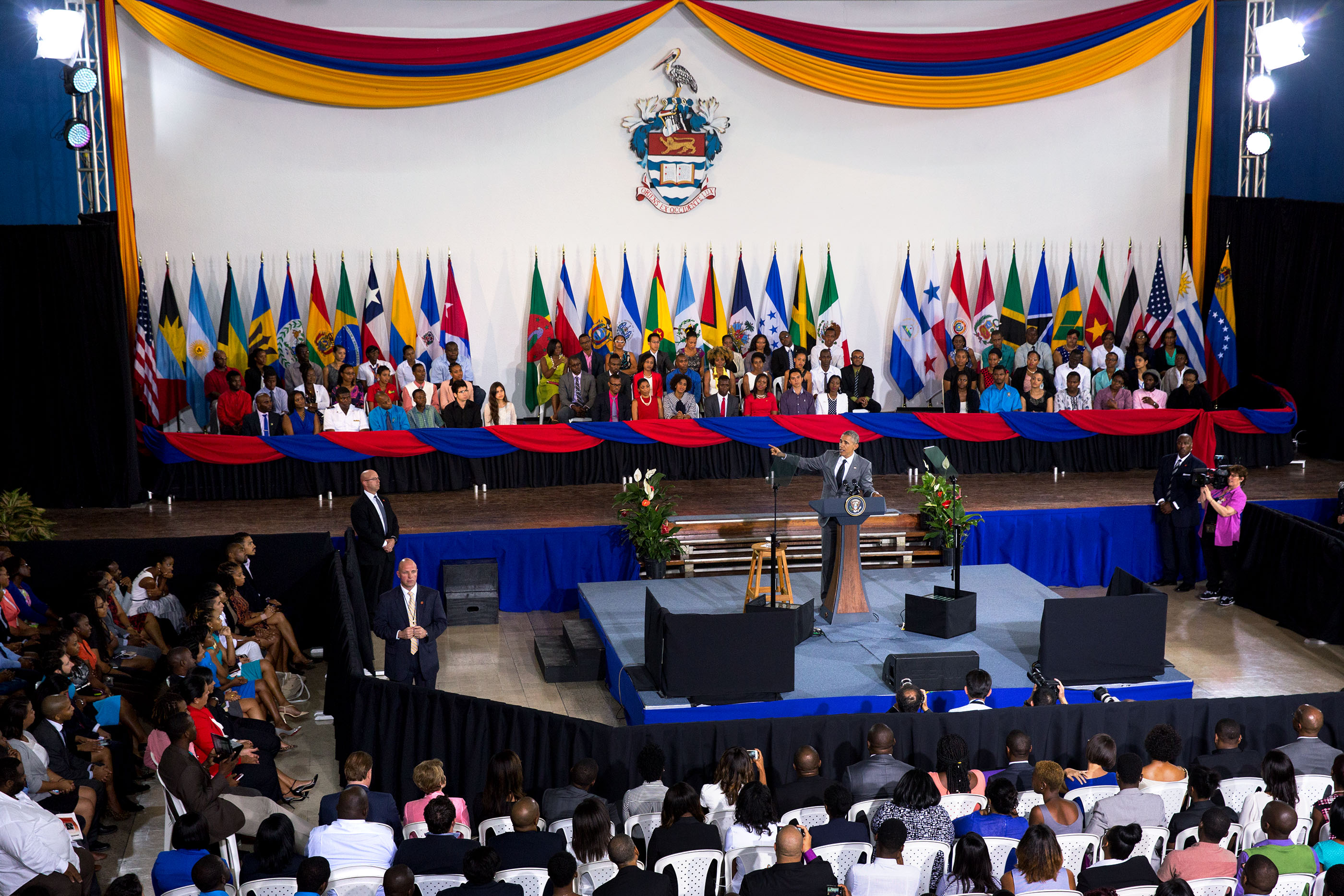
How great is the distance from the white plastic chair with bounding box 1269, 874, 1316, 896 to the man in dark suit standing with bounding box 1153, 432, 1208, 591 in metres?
8.23

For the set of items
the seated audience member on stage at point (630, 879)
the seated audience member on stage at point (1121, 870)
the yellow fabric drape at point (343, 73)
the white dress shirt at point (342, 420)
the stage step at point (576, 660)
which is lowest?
the stage step at point (576, 660)

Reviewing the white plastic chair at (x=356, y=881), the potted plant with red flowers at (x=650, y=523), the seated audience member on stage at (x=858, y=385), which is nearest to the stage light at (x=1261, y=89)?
the seated audience member on stage at (x=858, y=385)

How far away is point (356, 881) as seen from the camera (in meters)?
6.01

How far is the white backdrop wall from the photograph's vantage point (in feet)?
57.8

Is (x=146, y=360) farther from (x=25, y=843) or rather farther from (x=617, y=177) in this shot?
(x=25, y=843)

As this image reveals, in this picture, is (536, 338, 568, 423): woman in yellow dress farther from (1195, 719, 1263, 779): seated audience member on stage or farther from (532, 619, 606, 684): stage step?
(1195, 719, 1263, 779): seated audience member on stage

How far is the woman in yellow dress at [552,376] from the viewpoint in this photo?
17734 mm

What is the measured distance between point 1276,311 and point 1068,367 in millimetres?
3345

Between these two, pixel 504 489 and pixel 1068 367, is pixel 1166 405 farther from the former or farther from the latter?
pixel 504 489

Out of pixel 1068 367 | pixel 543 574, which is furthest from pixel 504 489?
pixel 1068 367

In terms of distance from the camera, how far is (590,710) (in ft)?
35.1

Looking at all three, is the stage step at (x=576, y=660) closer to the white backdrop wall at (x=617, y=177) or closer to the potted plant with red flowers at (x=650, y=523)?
the potted plant with red flowers at (x=650, y=523)

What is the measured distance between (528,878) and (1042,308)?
622 inches

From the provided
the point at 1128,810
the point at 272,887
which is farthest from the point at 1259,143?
the point at 272,887
